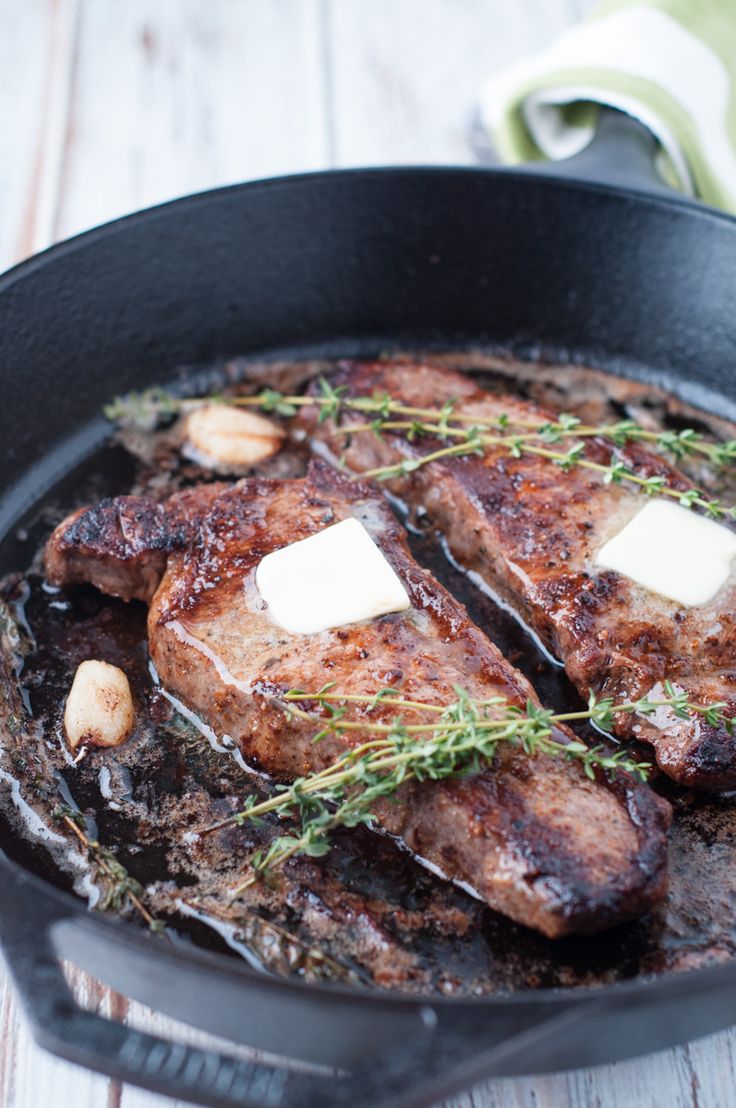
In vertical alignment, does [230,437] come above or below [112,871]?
above

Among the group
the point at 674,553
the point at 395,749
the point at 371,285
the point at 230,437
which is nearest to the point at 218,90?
the point at 371,285

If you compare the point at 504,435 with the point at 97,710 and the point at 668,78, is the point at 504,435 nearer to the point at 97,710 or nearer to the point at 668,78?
the point at 97,710

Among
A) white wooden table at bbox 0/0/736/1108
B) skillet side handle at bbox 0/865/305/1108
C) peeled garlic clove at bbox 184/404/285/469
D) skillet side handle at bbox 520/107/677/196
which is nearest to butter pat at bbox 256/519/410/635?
peeled garlic clove at bbox 184/404/285/469

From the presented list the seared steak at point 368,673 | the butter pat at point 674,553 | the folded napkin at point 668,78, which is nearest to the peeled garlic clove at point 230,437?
the seared steak at point 368,673

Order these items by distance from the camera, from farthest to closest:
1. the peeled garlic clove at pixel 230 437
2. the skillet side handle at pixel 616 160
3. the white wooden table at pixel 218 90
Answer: the white wooden table at pixel 218 90, the skillet side handle at pixel 616 160, the peeled garlic clove at pixel 230 437

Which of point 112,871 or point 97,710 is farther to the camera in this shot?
point 97,710

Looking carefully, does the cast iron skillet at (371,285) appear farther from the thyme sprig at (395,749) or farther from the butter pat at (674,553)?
the thyme sprig at (395,749)
